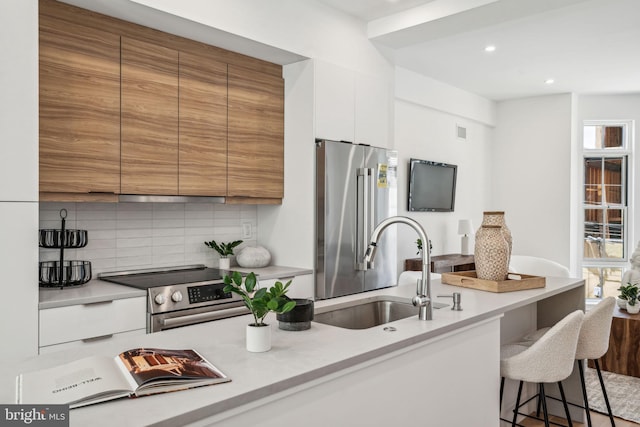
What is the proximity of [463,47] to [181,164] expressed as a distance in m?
3.09

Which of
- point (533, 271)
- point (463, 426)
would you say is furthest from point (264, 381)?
point (533, 271)

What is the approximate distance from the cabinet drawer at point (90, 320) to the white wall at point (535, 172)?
229 inches

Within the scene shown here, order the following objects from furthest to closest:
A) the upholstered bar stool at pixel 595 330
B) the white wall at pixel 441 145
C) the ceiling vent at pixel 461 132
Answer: the ceiling vent at pixel 461 132
the white wall at pixel 441 145
the upholstered bar stool at pixel 595 330

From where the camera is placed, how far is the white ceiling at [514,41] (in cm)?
372

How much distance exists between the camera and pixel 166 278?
3.18m

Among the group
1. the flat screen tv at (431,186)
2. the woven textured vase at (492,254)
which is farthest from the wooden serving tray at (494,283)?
the flat screen tv at (431,186)

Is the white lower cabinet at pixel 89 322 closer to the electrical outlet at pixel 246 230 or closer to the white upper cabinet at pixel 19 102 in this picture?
the white upper cabinet at pixel 19 102

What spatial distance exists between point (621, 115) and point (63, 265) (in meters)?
6.98

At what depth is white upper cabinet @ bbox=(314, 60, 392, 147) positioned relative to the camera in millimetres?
3775

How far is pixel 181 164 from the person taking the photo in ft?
10.7

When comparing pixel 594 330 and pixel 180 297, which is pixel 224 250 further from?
pixel 594 330

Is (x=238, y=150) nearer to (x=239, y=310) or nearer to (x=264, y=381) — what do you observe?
(x=239, y=310)

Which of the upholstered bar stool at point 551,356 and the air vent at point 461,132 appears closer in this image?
the upholstered bar stool at point 551,356

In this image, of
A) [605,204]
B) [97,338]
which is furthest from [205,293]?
[605,204]
